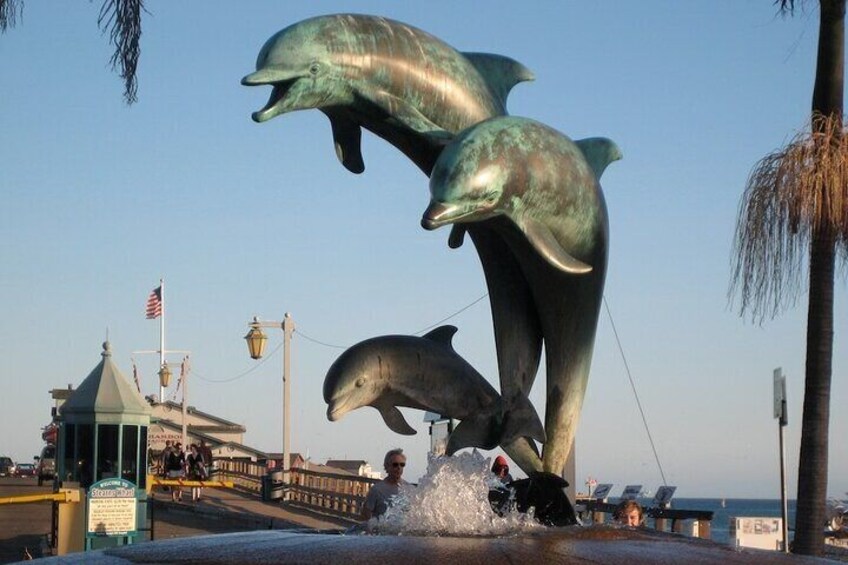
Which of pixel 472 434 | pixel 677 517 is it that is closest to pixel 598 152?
pixel 472 434

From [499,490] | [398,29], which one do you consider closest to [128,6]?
[398,29]

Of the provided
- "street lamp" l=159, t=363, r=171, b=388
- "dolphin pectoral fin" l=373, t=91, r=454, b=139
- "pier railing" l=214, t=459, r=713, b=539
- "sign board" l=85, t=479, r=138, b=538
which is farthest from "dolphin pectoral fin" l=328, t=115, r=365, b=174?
"street lamp" l=159, t=363, r=171, b=388

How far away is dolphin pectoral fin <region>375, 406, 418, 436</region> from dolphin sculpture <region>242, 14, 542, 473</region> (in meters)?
0.78

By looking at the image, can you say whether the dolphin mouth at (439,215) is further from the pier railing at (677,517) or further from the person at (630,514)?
the pier railing at (677,517)

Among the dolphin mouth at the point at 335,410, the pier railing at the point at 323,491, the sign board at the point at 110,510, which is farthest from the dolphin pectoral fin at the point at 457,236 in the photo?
the pier railing at the point at 323,491

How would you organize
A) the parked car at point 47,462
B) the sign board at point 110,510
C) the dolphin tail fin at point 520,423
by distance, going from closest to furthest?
1. the dolphin tail fin at point 520,423
2. the sign board at point 110,510
3. the parked car at point 47,462

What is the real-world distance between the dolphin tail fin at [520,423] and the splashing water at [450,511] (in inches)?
91.1

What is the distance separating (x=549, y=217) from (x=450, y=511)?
9.12 feet

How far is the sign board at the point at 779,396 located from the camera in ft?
49.3

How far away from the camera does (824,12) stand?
561 inches

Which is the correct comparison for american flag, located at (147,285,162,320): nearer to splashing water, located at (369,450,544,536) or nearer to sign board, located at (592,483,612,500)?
sign board, located at (592,483,612,500)

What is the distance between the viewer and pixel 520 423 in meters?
11.1

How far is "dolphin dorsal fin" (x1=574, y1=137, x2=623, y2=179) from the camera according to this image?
1111 centimetres

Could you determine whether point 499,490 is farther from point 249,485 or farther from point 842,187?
point 249,485
